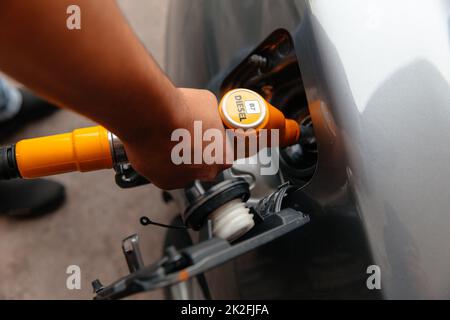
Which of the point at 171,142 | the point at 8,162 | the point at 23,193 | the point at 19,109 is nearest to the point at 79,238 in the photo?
the point at 23,193

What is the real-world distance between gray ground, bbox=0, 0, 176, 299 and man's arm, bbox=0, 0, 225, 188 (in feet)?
2.30

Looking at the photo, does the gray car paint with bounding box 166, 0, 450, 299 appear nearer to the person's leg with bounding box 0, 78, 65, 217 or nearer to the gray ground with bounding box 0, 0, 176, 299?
the gray ground with bounding box 0, 0, 176, 299

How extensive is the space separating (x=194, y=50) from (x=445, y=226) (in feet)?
1.69

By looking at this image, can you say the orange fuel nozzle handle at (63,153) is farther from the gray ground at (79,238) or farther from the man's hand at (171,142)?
the gray ground at (79,238)

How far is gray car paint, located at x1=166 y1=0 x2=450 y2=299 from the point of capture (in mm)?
529

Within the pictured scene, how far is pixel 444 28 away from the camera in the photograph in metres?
0.58

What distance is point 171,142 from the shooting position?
0.53 metres

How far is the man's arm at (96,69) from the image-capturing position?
37 centimetres

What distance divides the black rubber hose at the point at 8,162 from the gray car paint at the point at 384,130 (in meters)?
0.39

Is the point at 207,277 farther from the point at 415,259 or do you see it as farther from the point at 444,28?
the point at 444,28

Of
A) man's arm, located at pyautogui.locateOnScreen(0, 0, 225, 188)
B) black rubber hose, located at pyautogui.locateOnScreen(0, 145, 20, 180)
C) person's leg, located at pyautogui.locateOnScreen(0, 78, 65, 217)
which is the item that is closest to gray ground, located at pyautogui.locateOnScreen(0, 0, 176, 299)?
person's leg, located at pyautogui.locateOnScreen(0, 78, 65, 217)

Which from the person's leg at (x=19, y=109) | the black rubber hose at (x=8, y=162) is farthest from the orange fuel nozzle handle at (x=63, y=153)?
the person's leg at (x=19, y=109)

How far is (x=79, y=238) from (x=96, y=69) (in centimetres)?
88
